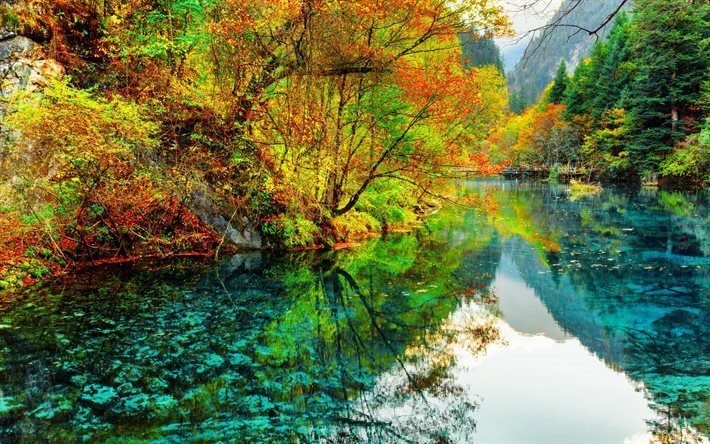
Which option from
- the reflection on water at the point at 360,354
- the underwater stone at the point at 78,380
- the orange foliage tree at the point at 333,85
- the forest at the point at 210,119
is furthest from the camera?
the orange foliage tree at the point at 333,85

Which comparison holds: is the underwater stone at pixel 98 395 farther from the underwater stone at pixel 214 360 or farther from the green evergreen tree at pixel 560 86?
the green evergreen tree at pixel 560 86

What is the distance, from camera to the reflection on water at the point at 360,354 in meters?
4.55

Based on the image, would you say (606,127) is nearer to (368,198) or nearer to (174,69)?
(368,198)

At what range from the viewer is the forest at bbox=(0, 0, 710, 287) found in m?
9.42

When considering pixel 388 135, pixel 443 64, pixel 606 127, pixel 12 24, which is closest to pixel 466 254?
pixel 388 135

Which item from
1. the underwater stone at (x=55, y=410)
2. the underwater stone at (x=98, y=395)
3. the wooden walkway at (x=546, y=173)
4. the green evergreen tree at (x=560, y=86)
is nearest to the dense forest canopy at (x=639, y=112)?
the wooden walkway at (x=546, y=173)

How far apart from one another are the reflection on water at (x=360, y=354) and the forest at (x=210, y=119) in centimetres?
141

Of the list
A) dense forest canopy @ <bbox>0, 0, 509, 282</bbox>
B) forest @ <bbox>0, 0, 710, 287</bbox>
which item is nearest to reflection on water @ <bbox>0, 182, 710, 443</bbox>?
forest @ <bbox>0, 0, 710, 287</bbox>

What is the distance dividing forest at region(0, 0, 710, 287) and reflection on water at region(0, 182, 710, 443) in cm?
141

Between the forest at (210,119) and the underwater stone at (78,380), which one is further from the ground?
the forest at (210,119)

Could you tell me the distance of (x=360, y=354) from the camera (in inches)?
248

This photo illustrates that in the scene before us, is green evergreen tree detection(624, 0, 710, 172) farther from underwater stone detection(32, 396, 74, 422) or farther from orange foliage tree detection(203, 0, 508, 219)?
underwater stone detection(32, 396, 74, 422)

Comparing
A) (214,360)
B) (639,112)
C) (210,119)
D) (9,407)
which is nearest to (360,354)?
(214,360)

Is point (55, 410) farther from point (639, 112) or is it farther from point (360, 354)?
point (639, 112)
